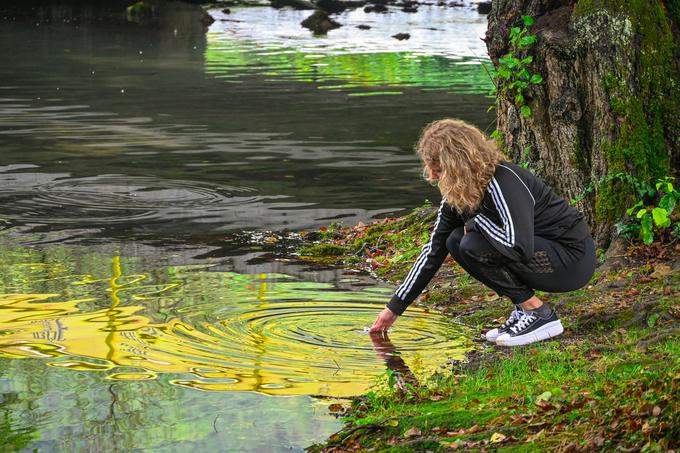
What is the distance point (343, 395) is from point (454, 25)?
173 ft

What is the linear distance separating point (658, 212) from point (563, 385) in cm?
251

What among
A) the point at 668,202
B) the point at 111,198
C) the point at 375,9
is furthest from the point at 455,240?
the point at 375,9

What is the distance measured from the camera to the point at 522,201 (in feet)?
22.4

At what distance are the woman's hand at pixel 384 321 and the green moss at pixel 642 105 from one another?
6.95 feet

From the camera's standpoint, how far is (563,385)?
19.2 ft

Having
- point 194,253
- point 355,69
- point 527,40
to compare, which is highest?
point 527,40

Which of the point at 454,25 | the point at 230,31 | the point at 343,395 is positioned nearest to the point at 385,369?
the point at 343,395

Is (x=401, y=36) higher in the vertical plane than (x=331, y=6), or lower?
higher

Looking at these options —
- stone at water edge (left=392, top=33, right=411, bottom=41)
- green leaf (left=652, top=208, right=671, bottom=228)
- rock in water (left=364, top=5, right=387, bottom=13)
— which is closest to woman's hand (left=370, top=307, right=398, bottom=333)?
green leaf (left=652, top=208, right=671, bottom=228)

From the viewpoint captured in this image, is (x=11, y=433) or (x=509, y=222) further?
(x=509, y=222)

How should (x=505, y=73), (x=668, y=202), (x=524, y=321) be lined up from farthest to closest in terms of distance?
1. (x=505, y=73)
2. (x=668, y=202)
3. (x=524, y=321)

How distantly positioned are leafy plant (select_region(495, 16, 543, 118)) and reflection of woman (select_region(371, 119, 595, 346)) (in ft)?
6.36

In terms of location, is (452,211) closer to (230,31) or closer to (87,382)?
(87,382)

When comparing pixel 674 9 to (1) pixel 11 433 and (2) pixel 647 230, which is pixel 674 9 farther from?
(1) pixel 11 433
